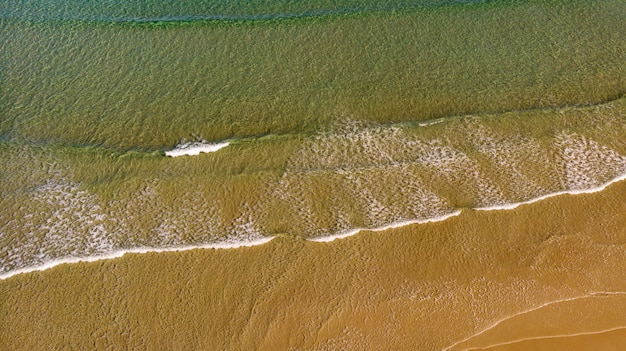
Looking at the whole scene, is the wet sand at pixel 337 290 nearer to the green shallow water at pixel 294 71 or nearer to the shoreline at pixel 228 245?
the shoreline at pixel 228 245

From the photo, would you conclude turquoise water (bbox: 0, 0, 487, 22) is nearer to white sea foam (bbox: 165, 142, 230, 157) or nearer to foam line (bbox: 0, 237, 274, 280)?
white sea foam (bbox: 165, 142, 230, 157)

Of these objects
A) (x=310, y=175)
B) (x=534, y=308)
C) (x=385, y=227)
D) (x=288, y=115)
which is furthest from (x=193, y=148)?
(x=534, y=308)

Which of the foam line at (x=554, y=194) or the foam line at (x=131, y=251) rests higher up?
the foam line at (x=554, y=194)

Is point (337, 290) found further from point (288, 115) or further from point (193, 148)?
point (288, 115)

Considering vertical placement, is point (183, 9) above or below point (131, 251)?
above

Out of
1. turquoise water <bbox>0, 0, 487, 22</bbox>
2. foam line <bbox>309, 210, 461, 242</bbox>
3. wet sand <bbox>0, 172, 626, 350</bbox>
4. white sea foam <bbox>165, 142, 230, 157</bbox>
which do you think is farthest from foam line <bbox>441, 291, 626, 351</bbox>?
turquoise water <bbox>0, 0, 487, 22</bbox>

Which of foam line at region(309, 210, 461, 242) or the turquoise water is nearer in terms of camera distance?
foam line at region(309, 210, 461, 242)

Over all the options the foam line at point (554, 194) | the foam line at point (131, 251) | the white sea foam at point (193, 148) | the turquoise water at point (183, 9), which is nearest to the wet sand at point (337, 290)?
the foam line at point (131, 251)
